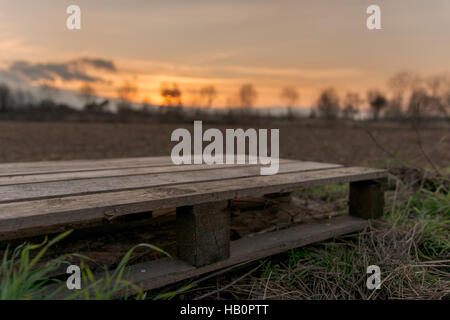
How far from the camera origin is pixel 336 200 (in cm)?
323

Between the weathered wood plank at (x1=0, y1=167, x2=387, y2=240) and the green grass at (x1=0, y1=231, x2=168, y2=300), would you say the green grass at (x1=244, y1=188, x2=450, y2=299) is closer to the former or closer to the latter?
the weathered wood plank at (x1=0, y1=167, x2=387, y2=240)

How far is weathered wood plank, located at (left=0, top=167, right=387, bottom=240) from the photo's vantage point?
43.5 inches

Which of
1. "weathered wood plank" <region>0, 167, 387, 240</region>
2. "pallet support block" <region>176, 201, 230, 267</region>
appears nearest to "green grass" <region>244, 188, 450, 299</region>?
"pallet support block" <region>176, 201, 230, 267</region>

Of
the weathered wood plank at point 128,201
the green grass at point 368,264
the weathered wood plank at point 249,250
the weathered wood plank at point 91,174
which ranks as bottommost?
the green grass at point 368,264

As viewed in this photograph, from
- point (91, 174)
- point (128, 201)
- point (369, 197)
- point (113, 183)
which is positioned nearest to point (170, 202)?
point (128, 201)

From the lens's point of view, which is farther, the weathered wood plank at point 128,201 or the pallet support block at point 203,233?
the pallet support block at point 203,233

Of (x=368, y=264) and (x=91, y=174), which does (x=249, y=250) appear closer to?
(x=368, y=264)

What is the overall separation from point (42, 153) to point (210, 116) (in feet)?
61.0

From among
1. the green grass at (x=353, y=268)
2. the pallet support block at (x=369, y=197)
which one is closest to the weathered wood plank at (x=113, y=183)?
the green grass at (x=353, y=268)

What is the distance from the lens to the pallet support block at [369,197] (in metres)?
2.21

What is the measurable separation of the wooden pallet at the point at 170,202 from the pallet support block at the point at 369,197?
0.10 meters

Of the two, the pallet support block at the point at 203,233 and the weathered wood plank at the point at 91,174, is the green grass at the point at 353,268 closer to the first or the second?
the pallet support block at the point at 203,233
